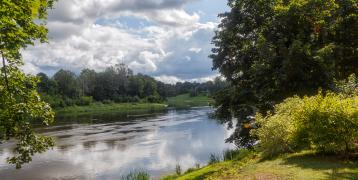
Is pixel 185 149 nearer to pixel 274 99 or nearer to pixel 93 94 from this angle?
pixel 274 99

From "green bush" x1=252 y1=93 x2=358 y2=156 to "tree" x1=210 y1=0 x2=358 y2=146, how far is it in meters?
5.38

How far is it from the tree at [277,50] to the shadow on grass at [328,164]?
6.99 metres

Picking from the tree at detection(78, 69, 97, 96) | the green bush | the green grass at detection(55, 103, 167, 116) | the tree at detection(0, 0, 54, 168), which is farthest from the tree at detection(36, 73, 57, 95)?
the tree at detection(0, 0, 54, 168)

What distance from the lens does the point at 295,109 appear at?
55.7ft

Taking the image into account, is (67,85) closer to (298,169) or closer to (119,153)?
(119,153)

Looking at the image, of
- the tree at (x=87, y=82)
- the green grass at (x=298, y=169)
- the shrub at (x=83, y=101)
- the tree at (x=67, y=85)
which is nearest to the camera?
the green grass at (x=298, y=169)

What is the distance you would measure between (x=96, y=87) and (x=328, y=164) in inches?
5570

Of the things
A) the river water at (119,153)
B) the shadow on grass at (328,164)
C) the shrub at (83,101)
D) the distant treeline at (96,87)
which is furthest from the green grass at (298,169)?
the shrub at (83,101)

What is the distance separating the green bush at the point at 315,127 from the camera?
14.8 meters

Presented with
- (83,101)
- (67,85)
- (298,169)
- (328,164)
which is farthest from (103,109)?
(298,169)

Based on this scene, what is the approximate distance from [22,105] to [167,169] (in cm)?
2083

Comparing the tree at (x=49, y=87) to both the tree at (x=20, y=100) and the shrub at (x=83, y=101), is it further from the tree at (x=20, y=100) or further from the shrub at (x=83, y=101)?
the tree at (x=20, y=100)

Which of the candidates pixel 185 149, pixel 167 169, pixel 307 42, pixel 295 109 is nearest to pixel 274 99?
pixel 307 42

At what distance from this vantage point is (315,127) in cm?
1539
